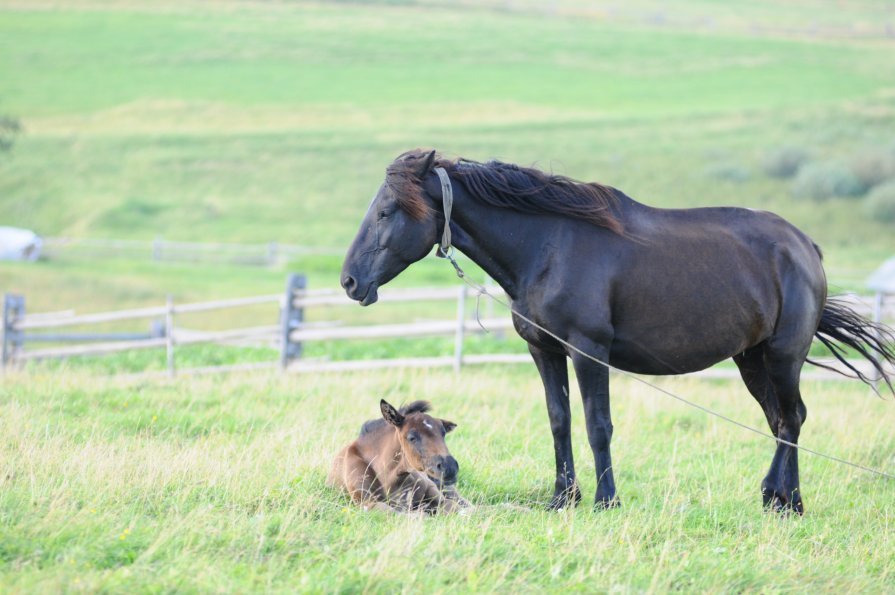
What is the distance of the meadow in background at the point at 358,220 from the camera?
16.9 ft

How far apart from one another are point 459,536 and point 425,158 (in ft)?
7.73

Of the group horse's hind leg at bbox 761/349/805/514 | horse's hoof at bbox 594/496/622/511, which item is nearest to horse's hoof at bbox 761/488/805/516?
horse's hind leg at bbox 761/349/805/514

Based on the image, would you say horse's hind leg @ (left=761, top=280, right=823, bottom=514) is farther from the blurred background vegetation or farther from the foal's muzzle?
the blurred background vegetation

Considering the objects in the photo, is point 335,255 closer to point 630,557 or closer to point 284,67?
point 630,557

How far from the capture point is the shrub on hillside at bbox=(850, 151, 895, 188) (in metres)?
42.1

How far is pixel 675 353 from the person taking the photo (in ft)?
21.9

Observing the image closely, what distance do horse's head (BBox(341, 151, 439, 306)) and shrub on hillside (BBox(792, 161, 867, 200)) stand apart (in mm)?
38290

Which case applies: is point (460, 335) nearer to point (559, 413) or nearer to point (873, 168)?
point (559, 413)

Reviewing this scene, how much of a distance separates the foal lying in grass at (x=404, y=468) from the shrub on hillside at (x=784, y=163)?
42389 millimetres

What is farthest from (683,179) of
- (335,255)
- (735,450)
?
(735,450)

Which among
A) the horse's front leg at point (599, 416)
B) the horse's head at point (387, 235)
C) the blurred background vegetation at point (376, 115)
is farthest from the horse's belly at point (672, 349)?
the blurred background vegetation at point (376, 115)

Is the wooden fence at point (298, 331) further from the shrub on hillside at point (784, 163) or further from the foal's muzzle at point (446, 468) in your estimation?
the shrub on hillside at point (784, 163)

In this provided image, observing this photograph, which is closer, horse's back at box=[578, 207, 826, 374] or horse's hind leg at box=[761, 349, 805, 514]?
horse's back at box=[578, 207, 826, 374]

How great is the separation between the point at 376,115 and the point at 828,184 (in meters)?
28.1
